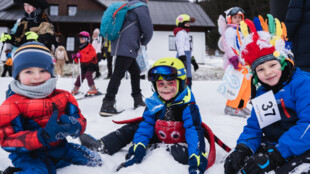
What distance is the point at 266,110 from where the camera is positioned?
71.9 inches

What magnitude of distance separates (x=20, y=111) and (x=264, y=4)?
96.1 feet

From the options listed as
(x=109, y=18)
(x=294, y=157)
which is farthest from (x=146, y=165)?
(x=109, y=18)

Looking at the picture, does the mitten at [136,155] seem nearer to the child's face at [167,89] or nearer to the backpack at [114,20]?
the child's face at [167,89]

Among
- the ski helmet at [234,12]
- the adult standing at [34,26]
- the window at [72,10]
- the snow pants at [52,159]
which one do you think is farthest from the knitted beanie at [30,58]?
the window at [72,10]

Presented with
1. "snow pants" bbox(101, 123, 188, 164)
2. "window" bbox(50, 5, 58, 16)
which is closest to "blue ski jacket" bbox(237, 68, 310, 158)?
"snow pants" bbox(101, 123, 188, 164)

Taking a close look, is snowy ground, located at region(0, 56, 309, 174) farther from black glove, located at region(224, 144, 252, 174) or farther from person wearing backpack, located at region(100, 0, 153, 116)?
person wearing backpack, located at region(100, 0, 153, 116)

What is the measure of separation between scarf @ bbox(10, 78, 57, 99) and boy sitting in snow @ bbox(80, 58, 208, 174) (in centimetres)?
78

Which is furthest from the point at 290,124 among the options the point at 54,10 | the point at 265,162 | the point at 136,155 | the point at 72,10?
the point at 54,10

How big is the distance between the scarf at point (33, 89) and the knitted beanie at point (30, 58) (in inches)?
3.6

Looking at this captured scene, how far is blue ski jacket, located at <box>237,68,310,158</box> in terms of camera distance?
60.6 inches

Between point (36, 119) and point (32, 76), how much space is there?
0.32 metres

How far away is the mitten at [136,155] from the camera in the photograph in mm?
1956

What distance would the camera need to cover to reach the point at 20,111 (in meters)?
1.68

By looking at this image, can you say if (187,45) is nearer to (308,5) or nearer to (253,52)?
(308,5)
